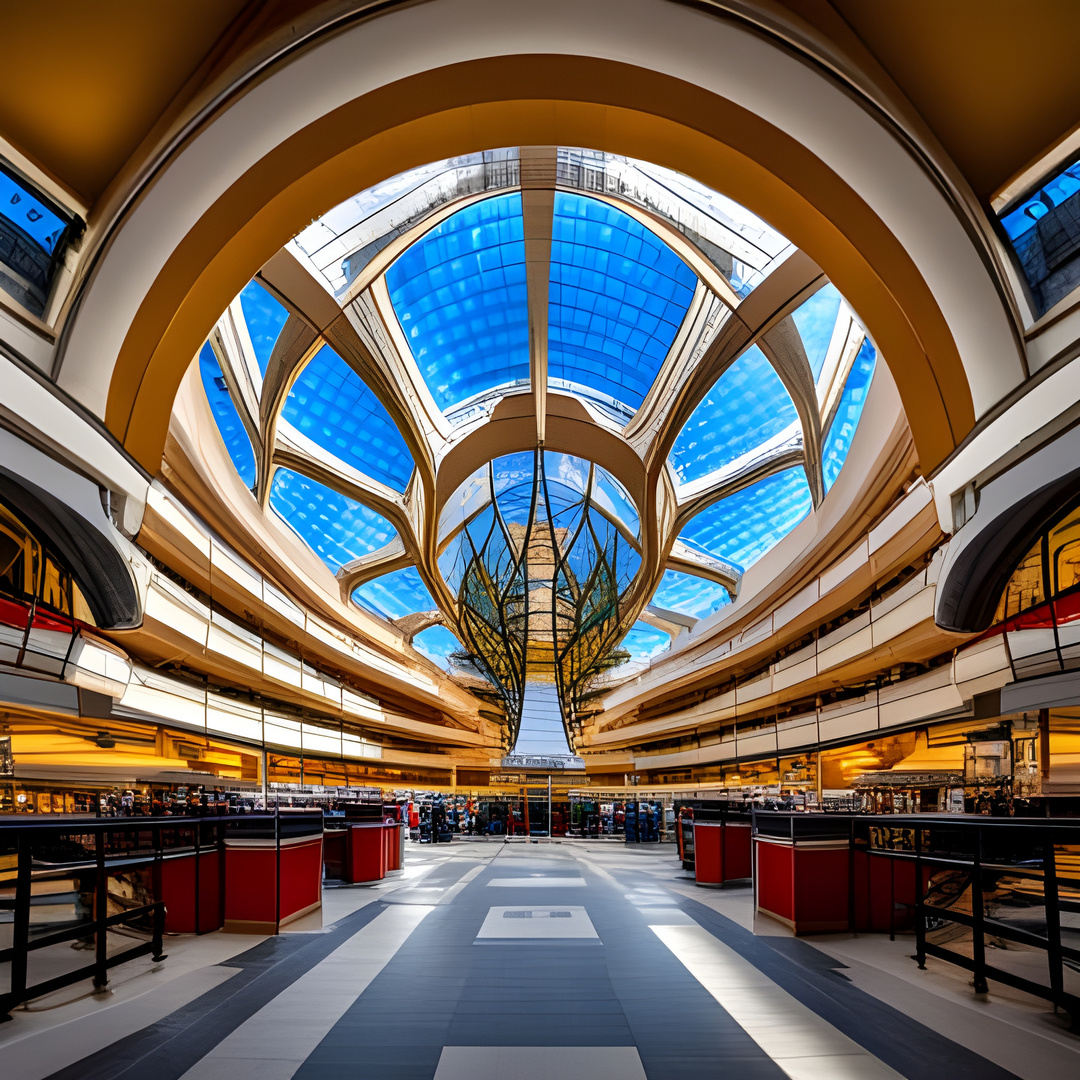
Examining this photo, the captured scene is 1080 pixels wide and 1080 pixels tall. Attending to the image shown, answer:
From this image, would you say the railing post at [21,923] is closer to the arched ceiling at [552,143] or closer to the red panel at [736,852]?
the arched ceiling at [552,143]

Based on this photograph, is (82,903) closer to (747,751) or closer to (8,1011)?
(8,1011)

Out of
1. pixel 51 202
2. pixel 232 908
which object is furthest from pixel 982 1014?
pixel 51 202

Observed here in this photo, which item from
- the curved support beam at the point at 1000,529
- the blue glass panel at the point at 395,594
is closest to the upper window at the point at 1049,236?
the curved support beam at the point at 1000,529

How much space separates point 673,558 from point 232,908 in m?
24.6

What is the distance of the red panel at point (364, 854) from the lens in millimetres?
12961

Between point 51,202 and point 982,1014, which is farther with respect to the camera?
point 51,202

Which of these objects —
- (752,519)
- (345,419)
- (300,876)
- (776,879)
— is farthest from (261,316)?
(752,519)

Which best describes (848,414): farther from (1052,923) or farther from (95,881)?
(95,881)

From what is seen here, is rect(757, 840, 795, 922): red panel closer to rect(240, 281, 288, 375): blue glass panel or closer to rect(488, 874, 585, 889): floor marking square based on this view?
rect(488, 874, 585, 889): floor marking square

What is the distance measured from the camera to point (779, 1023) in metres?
4.70

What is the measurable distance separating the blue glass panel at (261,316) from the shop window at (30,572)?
7623mm

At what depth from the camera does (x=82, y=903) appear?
7.49 metres

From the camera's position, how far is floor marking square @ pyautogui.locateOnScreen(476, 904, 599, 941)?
7609mm

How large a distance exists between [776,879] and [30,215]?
30.6ft
